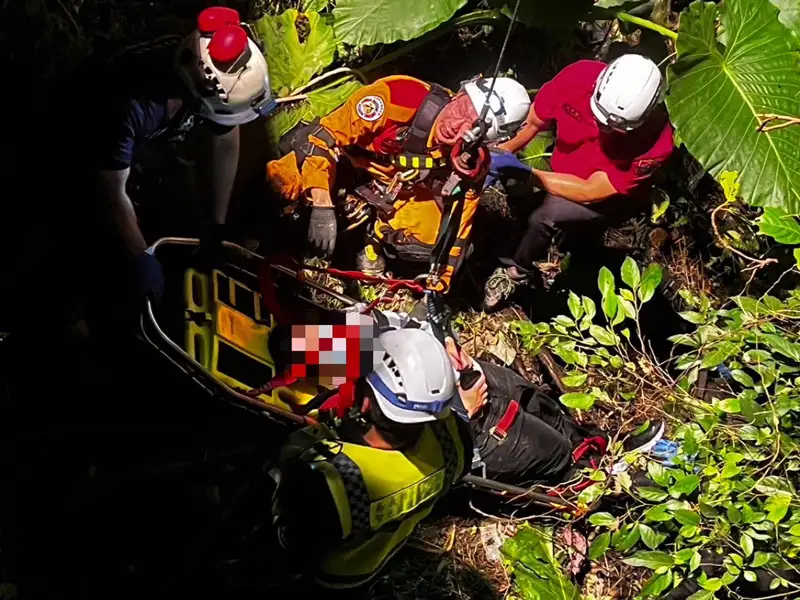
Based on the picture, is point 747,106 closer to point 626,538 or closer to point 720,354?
point 720,354

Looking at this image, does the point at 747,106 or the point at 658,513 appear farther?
the point at 747,106

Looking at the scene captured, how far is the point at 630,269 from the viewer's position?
67.7 inches

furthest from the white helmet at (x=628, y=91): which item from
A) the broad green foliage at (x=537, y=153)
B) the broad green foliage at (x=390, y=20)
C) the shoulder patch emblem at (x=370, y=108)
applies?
the shoulder patch emblem at (x=370, y=108)

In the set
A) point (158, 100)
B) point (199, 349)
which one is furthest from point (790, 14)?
point (199, 349)

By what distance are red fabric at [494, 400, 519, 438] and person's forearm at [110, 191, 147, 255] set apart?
1.05 metres

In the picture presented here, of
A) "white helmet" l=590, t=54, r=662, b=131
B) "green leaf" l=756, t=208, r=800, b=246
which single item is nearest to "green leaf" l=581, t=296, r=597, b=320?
"green leaf" l=756, t=208, r=800, b=246

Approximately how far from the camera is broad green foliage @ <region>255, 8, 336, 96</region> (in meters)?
2.66

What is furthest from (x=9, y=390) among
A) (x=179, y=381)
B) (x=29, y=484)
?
(x=179, y=381)

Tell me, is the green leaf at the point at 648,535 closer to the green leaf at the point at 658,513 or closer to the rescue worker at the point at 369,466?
the green leaf at the point at 658,513

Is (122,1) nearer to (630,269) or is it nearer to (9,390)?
(9,390)

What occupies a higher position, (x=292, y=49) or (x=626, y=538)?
(x=292, y=49)

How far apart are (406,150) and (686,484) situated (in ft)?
3.87

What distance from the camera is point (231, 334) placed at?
1749 millimetres

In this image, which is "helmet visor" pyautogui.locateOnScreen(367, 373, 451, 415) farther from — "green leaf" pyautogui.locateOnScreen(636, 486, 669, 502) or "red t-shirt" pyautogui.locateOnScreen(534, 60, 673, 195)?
"red t-shirt" pyautogui.locateOnScreen(534, 60, 673, 195)
